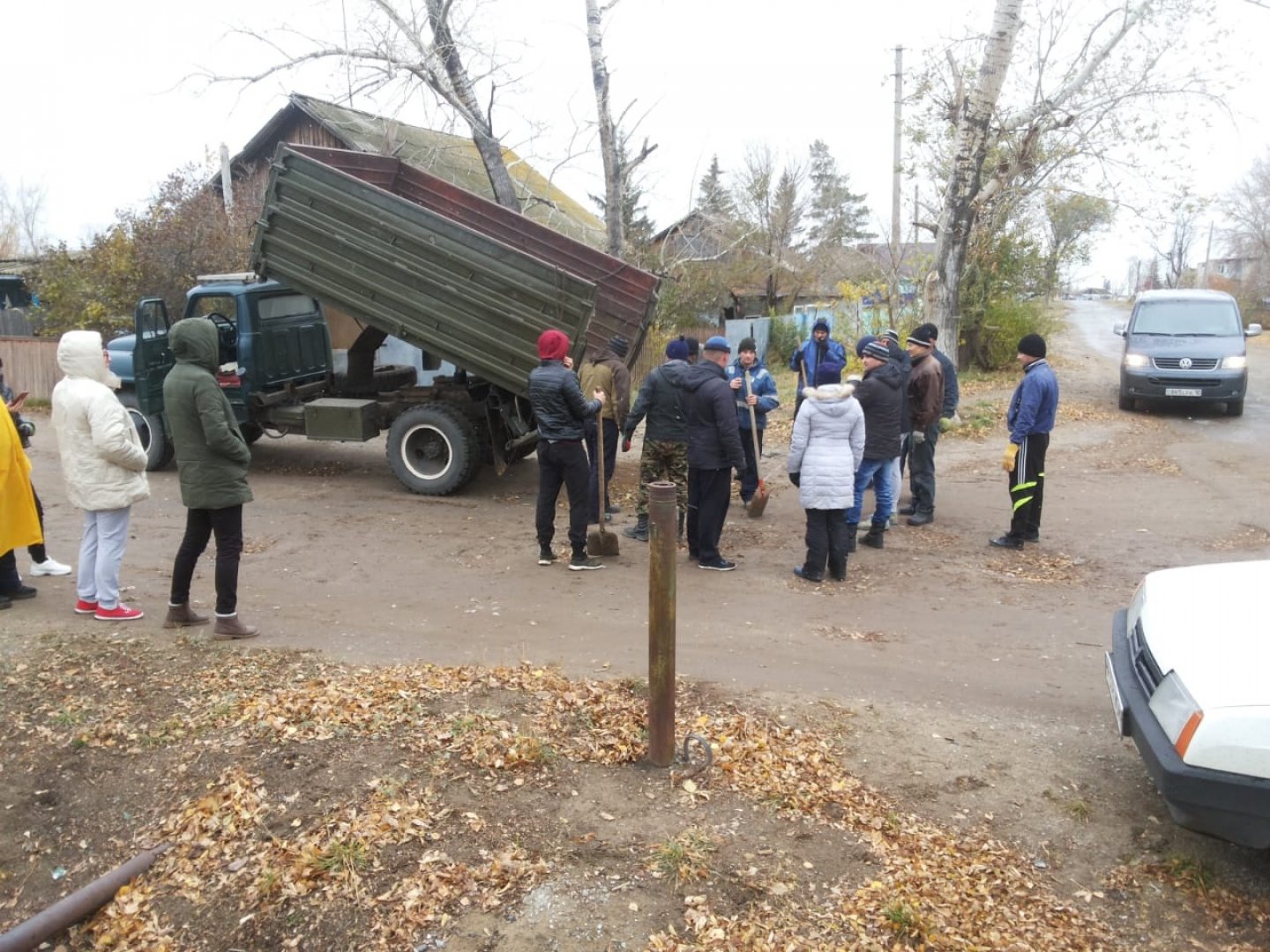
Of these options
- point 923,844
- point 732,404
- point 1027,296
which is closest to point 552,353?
point 732,404

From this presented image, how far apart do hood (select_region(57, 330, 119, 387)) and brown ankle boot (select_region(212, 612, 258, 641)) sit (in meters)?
→ 1.51

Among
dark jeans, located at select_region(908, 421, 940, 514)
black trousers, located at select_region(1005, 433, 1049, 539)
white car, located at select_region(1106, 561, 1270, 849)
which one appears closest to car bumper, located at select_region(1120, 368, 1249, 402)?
dark jeans, located at select_region(908, 421, 940, 514)

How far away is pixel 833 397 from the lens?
6684 mm

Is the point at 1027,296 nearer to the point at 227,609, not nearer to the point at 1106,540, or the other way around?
the point at 1106,540

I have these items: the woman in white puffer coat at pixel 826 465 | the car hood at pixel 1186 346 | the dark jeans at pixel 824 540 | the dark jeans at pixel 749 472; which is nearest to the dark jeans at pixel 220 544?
the woman in white puffer coat at pixel 826 465

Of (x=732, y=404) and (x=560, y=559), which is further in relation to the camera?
(x=560, y=559)

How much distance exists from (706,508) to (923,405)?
2.40 metres

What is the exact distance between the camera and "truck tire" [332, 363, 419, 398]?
10531mm

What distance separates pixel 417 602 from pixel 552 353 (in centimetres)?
201

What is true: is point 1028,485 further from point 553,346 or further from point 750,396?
point 553,346

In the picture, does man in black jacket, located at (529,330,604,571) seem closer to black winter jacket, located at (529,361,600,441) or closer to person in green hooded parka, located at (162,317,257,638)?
black winter jacket, located at (529,361,600,441)

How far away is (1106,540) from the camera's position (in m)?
8.21

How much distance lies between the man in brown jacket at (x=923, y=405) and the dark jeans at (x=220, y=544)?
5.32 metres

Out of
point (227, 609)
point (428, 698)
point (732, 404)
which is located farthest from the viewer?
point (732, 404)
